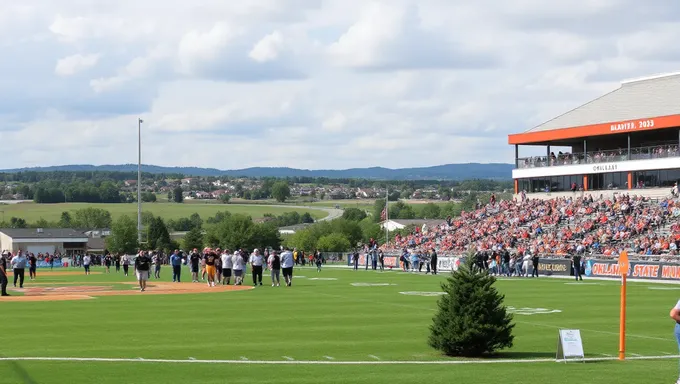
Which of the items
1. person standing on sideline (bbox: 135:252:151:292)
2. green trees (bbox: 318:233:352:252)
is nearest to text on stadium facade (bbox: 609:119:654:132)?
person standing on sideline (bbox: 135:252:151:292)

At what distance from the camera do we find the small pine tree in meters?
19.8

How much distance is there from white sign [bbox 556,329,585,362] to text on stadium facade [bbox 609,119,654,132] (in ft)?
184

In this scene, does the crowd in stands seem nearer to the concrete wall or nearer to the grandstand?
the concrete wall

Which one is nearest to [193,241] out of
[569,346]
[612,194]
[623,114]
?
[623,114]

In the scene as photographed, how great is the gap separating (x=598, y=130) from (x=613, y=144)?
333 cm

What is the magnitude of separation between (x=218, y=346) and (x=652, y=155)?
183 feet

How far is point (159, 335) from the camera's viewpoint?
24.3m

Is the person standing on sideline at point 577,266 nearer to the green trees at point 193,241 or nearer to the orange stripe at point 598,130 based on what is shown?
the orange stripe at point 598,130

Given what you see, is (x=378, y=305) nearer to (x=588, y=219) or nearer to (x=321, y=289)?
(x=321, y=289)

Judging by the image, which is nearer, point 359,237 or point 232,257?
point 232,257

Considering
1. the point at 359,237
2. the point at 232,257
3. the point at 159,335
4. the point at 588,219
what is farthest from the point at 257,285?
the point at 359,237

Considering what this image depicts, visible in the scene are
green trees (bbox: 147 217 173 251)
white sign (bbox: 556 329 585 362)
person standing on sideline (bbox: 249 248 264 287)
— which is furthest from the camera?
green trees (bbox: 147 217 173 251)

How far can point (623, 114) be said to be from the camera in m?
78.6

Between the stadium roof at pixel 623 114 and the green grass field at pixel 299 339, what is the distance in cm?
3573
